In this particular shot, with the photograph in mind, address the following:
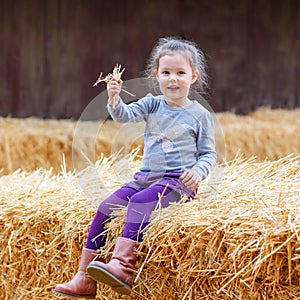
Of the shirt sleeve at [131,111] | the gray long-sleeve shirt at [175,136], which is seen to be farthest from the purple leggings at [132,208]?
the shirt sleeve at [131,111]

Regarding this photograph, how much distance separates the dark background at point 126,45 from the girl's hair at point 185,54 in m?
3.24

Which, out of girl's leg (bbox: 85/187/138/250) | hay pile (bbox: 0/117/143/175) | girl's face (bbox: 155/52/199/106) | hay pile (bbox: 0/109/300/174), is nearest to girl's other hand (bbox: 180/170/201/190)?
girl's leg (bbox: 85/187/138/250)

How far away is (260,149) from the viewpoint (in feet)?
19.0

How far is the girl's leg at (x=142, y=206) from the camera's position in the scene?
2.56 m

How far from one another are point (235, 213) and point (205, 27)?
452 centimetres

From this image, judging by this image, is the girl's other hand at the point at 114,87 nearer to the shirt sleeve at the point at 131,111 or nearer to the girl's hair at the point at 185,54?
the shirt sleeve at the point at 131,111

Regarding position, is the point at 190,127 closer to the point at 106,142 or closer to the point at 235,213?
the point at 235,213

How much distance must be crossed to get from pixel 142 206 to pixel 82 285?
1.19 ft

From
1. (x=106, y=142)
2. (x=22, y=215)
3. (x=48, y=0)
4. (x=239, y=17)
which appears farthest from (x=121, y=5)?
(x=22, y=215)

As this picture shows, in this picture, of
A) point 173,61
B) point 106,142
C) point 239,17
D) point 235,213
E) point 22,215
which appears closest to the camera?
point 235,213

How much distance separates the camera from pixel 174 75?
9.12 ft

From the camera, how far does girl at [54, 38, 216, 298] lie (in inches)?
104

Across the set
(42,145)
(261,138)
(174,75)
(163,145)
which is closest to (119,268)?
(163,145)

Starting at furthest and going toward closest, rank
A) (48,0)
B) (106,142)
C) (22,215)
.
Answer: (48,0) → (106,142) → (22,215)
